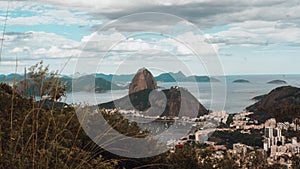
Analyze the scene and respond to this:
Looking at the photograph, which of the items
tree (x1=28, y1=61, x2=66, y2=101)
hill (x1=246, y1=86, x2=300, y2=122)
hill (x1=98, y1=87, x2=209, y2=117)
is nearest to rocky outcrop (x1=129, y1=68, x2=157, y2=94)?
hill (x1=98, y1=87, x2=209, y2=117)

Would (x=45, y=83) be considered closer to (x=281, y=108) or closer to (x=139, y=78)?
(x=139, y=78)

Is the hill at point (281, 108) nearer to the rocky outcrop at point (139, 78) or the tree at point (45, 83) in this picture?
the rocky outcrop at point (139, 78)

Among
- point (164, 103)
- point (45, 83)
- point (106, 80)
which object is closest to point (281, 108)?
point (164, 103)

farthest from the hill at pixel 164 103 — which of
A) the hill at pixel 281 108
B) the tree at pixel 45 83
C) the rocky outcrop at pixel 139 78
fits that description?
the hill at pixel 281 108

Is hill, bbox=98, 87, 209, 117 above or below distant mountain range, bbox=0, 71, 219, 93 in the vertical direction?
below

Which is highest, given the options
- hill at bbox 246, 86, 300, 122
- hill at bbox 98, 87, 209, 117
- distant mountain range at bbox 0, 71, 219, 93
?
distant mountain range at bbox 0, 71, 219, 93

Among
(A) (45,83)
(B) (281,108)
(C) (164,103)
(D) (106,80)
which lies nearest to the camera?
(A) (45,83)

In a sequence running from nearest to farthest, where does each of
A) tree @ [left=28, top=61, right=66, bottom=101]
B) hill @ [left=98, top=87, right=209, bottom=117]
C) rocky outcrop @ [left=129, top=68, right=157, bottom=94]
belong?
tree @ [left=28, top=61, right=66, bottom=101] < hill @ [left=98, top=87, right=209, bottom=117] < rocky outcrop @ [left=129, top=68, right=157, bottom=94]

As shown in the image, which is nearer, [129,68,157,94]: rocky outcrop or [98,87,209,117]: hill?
[98,87,209,117]: hill

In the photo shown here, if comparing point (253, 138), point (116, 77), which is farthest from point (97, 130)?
point (253, 138)

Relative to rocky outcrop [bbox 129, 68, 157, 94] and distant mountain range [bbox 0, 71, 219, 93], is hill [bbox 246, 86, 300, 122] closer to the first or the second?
rocky outcrop [bbox 129, 68, 157, 94]
